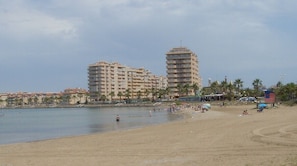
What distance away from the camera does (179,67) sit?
590 ft

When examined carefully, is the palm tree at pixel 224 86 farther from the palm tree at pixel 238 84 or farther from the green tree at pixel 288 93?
the green tree at pixel 288 93

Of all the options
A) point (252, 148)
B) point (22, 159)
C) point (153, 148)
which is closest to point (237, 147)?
point (252, 148)

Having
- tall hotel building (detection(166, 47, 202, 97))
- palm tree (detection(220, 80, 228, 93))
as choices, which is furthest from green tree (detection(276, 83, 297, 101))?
tall hotel building (detection(166, 47, 202, 97))

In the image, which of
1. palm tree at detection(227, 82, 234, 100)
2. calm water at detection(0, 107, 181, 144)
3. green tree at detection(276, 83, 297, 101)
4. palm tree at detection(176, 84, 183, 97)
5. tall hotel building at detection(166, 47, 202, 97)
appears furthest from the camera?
tall hotel building at detection(166, 47, 202, 97)

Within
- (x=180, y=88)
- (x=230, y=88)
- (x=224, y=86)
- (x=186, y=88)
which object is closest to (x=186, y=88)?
(x=186, y=88)

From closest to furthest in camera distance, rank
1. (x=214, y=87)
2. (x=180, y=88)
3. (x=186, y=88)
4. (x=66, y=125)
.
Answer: (x=66, y=125) → (x=214, y=87) → (x=186, y=88) → (x=180, y=88)

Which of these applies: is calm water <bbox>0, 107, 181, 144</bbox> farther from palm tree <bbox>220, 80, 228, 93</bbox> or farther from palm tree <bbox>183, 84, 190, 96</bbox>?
palm tree <bbox>183, 84, 190, 96</bbox>

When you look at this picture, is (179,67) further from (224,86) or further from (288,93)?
(288,93)

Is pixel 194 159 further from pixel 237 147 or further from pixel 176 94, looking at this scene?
pixel 176 94

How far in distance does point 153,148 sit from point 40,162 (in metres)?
4.69

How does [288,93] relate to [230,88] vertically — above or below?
below

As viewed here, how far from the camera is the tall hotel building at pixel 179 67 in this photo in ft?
586

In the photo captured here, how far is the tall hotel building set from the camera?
17862 cm

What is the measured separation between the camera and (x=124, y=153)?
54.7 ft
